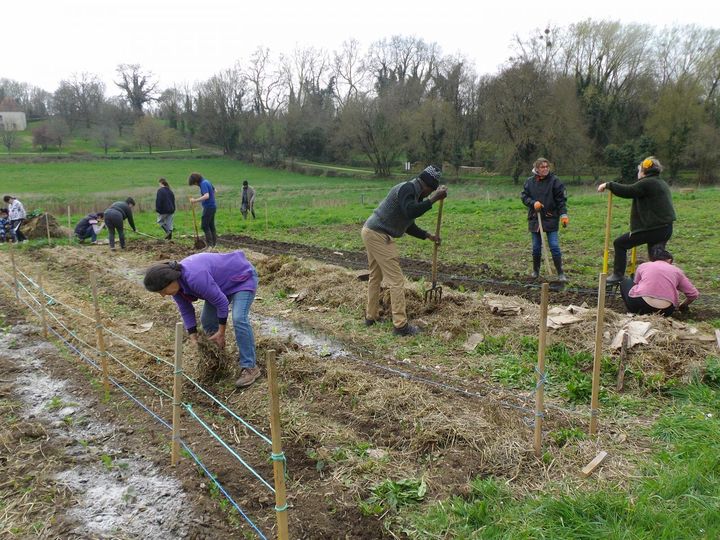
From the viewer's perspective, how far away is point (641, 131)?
39844mm

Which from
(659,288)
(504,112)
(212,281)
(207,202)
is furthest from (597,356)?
(504,112)

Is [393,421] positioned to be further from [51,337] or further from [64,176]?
[64,176]

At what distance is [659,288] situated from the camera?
577 centimetres

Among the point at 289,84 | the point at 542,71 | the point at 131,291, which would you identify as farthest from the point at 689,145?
the point at 289,84

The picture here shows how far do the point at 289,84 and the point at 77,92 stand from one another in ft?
104

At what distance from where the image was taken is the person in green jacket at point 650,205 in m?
6.50

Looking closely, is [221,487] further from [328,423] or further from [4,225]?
[4,225]

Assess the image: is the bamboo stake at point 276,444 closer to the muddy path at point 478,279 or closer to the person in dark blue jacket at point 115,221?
the muddy path at point 478,279

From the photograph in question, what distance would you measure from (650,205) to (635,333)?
2.34m

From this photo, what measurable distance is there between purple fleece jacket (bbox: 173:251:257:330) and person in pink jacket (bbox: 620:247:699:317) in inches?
171

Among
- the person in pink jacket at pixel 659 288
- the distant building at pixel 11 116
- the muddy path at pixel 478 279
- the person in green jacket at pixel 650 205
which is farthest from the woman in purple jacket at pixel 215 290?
the distant building at pixel 11 116

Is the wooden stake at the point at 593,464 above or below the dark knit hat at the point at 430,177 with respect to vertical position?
below

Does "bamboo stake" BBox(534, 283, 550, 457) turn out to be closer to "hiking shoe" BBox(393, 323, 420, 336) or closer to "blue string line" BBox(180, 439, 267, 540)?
"blue string line" BBox(180, 439, 267, 540)

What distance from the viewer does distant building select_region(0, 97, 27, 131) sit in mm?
63909
